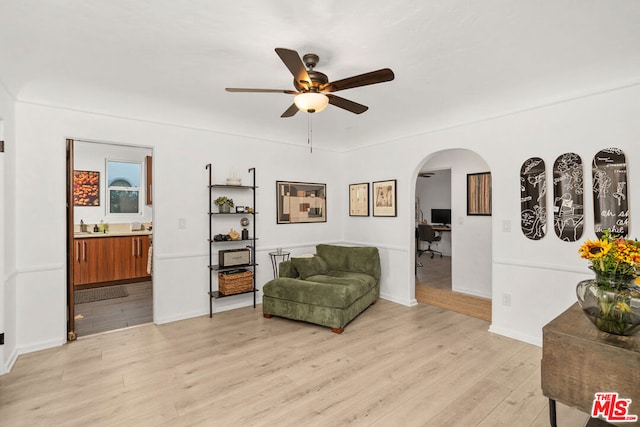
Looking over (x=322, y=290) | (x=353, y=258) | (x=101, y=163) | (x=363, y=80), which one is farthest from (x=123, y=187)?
(x=363, y=80)

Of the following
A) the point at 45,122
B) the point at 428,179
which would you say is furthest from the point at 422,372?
the point at 428,179

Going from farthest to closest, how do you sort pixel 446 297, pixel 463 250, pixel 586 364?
1. pixel 463 250
2. pixel 446 297
3. pixel 586 364

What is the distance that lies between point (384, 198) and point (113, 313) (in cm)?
409

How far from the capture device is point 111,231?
598 cm

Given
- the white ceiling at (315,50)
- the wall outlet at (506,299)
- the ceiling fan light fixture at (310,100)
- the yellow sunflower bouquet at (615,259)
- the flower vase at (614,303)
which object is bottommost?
the wall outlet at (506,299)

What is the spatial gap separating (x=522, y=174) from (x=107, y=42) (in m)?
3.87

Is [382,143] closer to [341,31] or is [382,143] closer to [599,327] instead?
[341,31]

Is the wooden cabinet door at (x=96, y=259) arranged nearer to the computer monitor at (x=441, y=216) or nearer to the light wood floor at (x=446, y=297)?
the light wood floor at (x=446, y=297)

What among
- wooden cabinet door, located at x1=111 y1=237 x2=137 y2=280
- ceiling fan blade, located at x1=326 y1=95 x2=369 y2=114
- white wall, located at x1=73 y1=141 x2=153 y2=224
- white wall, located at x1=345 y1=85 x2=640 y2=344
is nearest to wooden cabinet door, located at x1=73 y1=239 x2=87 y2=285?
wooden cabinet door, located at x1=111 y1=237 x2=137 y2=280

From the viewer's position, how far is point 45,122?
3.16m

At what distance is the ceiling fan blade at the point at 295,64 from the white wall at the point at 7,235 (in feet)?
8.29

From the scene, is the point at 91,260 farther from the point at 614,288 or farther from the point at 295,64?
the point at 614,288

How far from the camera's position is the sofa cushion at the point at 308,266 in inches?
165

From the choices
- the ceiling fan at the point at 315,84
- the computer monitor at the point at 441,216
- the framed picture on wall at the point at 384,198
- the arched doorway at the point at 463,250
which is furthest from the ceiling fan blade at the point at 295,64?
the computer monitor at the point at 441,216
